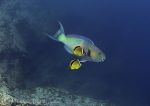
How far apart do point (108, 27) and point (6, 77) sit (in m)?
4.14

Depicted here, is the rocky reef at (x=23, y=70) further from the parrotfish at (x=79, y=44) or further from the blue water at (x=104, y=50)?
the parrotfish at (x=79, y=44)

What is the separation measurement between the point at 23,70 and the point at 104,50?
2521 millimetres

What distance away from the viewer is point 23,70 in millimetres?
5965

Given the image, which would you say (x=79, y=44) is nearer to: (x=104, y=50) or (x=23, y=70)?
(x=23, y=70)

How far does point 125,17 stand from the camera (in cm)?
1041

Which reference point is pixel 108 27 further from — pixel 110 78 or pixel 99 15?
Answer: pixel 110 78

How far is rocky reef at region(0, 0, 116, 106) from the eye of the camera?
529 cm

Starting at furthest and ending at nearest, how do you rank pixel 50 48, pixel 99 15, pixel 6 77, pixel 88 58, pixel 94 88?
pixel 99 15 → pixel 50 48 → pixel 94 88 → pixel 6 77 → pixel 88 58

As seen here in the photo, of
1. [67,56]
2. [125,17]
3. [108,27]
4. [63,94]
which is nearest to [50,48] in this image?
[67,56]

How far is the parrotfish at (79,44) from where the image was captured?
3.63 m

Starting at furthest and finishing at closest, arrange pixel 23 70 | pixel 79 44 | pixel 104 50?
pixel 104 50 < pixel 23 70 < pixel 79 44

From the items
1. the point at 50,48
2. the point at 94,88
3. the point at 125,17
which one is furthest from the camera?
the point at 125,17

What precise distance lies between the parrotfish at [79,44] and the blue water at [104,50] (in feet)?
7.48

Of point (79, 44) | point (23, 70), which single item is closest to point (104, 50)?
point (23, 70)
